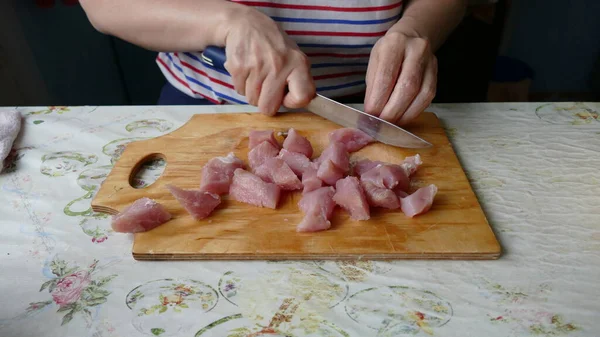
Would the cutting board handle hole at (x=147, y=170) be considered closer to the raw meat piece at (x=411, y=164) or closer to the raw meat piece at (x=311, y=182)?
the raw meat piece at (x=311, y=182)

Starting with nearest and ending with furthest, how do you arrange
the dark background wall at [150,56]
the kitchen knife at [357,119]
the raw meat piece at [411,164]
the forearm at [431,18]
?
the raw meat piece at [411,164]
the kitchen knife at [357,119]
the forearm at [431,18]
the dark background wall at [150,56]

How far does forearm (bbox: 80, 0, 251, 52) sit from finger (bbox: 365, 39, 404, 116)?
396mm

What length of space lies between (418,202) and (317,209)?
8.7 inches

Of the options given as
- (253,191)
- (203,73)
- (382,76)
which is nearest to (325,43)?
(382,76)

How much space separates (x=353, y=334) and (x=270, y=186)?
390 millimetres

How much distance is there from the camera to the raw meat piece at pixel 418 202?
104 cm

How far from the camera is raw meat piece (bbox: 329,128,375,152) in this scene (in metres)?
1.28

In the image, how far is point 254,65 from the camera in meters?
1.27

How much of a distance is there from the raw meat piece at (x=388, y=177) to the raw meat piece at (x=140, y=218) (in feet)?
1.54

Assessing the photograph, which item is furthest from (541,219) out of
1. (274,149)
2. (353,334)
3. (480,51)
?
(480,51)

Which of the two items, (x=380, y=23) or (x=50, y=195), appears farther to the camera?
(x=380, y=23)

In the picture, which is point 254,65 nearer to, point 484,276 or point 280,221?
point 280,221

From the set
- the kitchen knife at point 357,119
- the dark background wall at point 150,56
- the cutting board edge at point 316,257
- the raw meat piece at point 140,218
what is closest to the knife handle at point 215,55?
the kitchen knife at point 357,119

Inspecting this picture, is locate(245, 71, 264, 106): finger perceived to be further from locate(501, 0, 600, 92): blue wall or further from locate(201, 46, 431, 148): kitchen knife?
locate(501, 0, 600, 92): blue wall
